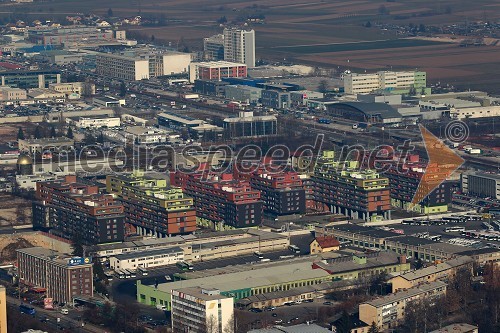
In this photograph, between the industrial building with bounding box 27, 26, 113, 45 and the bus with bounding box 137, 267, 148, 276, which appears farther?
the industrial building with bounding box 27, 26, 113, 45

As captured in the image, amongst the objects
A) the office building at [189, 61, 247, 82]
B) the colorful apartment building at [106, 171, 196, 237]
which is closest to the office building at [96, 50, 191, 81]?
the office building at [189, 61, 247, 82]

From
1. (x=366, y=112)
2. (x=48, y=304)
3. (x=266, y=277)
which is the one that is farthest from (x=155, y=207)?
(x=366, y=112)

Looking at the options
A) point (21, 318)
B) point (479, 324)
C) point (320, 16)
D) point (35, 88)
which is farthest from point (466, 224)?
point (320, 16)

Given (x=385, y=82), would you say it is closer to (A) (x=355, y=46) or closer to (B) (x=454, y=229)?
(A) (x=355, y=46)

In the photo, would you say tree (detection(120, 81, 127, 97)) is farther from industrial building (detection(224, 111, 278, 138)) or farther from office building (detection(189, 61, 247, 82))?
industrial building (detection(224, 111, 278, 138))

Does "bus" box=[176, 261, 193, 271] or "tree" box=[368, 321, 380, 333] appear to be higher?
"tree" box=[368, 321, 380, 333]

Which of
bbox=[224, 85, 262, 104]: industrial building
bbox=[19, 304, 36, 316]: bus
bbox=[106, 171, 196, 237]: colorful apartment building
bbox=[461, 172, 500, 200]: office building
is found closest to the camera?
bbox=[19, 304, 36, 316]: bus
